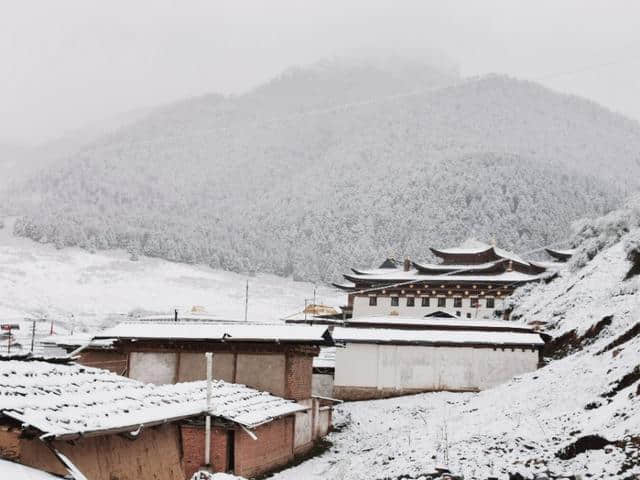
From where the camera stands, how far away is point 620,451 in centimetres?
1166

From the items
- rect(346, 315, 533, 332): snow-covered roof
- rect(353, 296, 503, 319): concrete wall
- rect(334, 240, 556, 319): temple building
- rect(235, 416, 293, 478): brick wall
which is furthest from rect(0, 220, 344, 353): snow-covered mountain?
rect(235, 416, 293, 478): brick wall

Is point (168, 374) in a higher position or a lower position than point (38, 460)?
lower

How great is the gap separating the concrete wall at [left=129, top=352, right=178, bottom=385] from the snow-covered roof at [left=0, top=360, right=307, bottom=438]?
15.0 m

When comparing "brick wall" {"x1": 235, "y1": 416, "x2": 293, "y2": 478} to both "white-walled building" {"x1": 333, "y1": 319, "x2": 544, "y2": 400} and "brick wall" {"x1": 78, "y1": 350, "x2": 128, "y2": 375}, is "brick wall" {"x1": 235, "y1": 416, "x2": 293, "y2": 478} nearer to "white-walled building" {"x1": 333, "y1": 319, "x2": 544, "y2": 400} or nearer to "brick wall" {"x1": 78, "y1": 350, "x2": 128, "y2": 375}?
"brick wall" {"x1": 78, "y1": 350, "x2": 128, "y2": 375}

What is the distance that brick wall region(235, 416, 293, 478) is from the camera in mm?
18906

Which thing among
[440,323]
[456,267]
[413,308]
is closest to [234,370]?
[440,323]

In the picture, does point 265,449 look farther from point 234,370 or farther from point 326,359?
point 326,359

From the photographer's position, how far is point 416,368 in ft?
113

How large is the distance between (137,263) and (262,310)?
37.8 m

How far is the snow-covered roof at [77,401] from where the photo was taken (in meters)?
7.41

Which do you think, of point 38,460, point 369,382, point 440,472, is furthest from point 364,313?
point 38,460

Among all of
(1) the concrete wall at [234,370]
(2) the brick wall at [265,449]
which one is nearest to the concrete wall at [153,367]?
(1) the concrete wall at [234,370]

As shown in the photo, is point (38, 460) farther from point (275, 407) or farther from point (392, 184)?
point (392, 184)

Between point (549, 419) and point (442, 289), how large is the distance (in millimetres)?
47453
